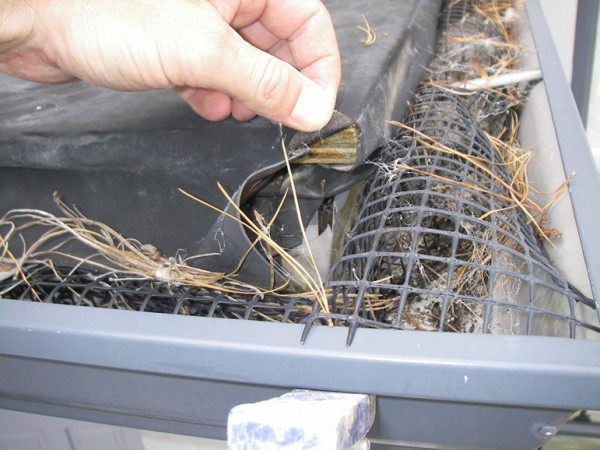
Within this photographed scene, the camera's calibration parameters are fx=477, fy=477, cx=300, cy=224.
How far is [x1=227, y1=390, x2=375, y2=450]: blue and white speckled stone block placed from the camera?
0.23 m

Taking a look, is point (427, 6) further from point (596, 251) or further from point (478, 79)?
point (596, 251)

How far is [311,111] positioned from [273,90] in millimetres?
32

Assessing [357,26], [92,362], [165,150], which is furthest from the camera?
[357,26]

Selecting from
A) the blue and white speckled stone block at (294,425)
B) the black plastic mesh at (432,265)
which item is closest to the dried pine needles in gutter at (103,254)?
the black plastic mesh at (432,265)

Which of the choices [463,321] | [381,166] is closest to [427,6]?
[381,166]

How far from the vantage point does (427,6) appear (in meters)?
0.60

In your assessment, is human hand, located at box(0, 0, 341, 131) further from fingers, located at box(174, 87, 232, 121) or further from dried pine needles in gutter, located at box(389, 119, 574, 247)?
dried pine needles in gutter, located at box(389, 119, 574, 247)

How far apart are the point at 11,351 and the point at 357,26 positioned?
1.50 ft

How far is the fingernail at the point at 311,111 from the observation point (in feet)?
1.16

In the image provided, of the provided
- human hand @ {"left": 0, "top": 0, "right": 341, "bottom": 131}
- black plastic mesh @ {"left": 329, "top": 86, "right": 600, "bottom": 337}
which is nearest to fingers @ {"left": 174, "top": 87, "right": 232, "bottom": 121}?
human hand @ {"left": 0, "top": 0, "right": 341, "bottom": 131}

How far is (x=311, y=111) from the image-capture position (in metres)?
0.36

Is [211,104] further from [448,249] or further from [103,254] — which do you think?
[448,249]

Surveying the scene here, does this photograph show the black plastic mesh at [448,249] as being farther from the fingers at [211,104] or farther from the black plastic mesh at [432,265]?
the fingers at [211,104]

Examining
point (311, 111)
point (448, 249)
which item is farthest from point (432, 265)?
point (311, 111)
